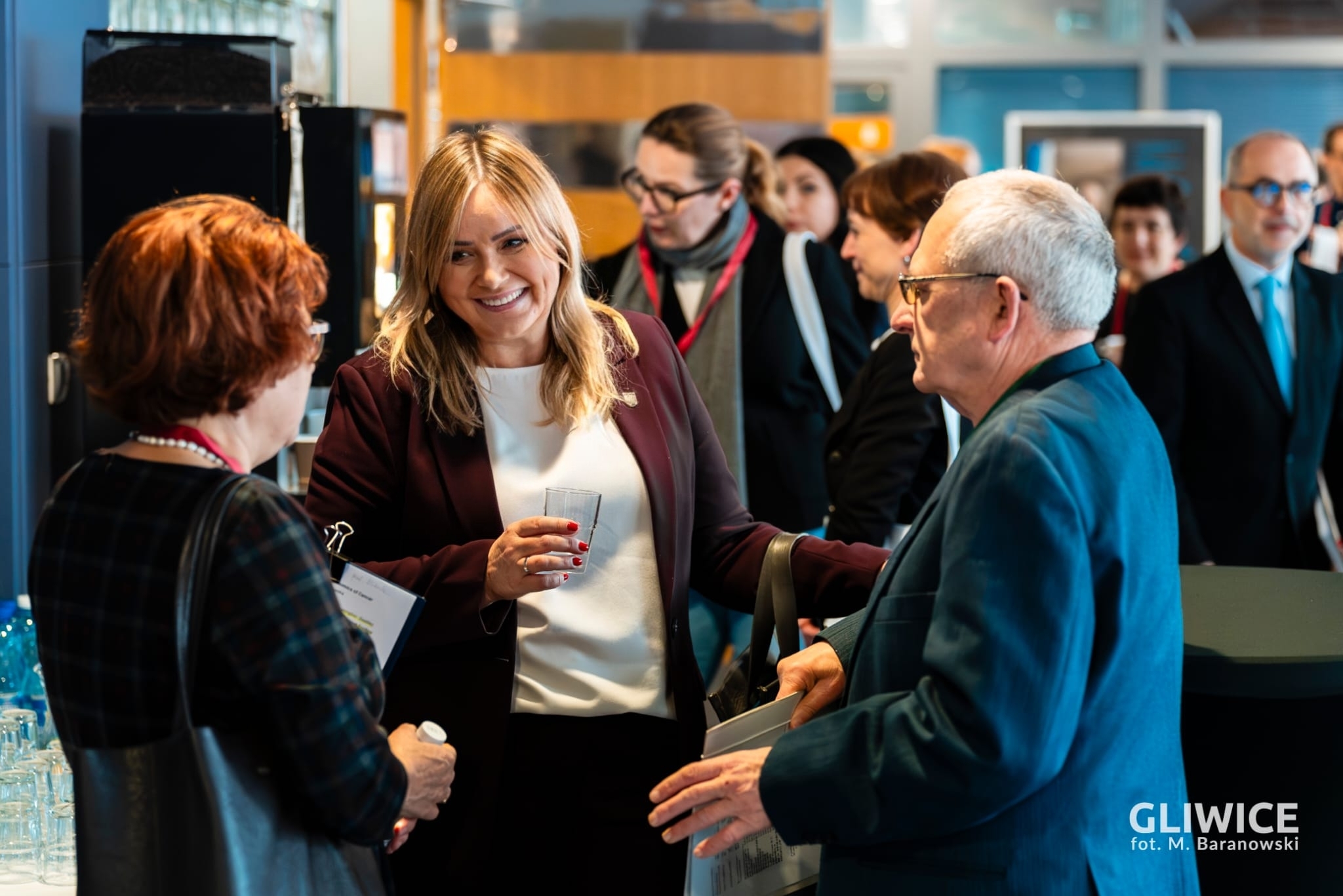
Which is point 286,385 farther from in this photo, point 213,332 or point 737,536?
point 737,536

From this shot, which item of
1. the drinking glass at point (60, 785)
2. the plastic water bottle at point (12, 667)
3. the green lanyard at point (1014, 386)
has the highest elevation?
the green lanyard at point (1014, 386)

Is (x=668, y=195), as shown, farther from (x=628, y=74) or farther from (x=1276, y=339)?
(x=628, y=74)

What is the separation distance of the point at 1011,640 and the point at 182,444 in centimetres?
87

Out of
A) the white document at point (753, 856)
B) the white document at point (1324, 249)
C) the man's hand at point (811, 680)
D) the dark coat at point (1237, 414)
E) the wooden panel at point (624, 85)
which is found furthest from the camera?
the wooden panel at point (624, 85)

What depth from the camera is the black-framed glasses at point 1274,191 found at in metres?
4.04

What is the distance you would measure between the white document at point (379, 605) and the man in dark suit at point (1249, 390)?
2600 mm

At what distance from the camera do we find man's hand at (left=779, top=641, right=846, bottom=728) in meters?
1.90

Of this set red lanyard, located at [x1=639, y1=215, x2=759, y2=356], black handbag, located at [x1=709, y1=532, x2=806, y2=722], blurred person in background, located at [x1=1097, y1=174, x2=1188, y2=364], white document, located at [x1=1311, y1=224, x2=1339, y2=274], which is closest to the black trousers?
black handbag, located at [x1=709, y1=532, x2=806, y2=722]

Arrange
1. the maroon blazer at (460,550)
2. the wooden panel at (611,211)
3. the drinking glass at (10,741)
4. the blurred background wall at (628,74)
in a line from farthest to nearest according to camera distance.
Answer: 1. the wooden panel at (611,211)
2. the blurred background wall at (628,74)
3. the drinking glass at (10,741)
4. the maroon blazer at (460,550)

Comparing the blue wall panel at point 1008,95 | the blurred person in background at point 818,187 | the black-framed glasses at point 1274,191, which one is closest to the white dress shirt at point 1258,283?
the black-framed glasses at point 1274,191

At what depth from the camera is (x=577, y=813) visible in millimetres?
2115

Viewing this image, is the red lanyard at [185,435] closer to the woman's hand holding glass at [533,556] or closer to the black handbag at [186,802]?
the black handbag at [186,802]

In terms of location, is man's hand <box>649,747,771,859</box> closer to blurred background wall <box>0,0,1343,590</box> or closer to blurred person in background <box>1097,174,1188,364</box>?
blurred background wall <box>0,0,1343,590</box>

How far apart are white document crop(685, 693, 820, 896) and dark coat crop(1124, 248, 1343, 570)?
7.38 feet
